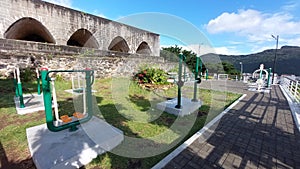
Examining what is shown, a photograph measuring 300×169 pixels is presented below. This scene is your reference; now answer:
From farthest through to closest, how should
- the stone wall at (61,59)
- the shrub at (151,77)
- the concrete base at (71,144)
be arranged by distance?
the shrub at (151,77)
the stone wall at (61,59)
the concrete base at (71,144)

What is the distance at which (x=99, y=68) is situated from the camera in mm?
9148

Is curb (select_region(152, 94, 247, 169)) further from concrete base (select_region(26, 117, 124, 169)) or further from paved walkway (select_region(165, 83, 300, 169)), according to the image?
concrete base (select_region(26, 117, 124, 169))

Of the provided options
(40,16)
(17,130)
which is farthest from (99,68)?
(17,130)

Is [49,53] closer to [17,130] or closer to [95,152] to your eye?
[17,130]

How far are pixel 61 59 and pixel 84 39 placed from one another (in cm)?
708

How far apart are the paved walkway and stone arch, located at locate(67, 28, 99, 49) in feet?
41.6

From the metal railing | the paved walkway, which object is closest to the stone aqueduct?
the paved walkway

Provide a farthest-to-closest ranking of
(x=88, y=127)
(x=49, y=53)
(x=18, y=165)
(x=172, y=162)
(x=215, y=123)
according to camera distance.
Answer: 1. (x=49, y=53)
2. (x=215, y=123)
3. (x=88, y=127)
4. (x=172, y=162)
5. (x=18, y=165)

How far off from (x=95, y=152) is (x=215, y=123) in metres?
2.79

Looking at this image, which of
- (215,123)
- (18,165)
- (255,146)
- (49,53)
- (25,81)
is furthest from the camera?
(49,53)

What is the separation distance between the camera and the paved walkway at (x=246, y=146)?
2127 millimetres

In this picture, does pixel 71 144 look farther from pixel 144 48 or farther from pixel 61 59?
pixel 144 48

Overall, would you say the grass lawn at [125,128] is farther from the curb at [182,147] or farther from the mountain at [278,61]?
the mountain at [278,61]

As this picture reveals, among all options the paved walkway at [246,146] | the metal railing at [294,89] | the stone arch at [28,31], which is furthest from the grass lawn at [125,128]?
the stone arch at [28,31]
